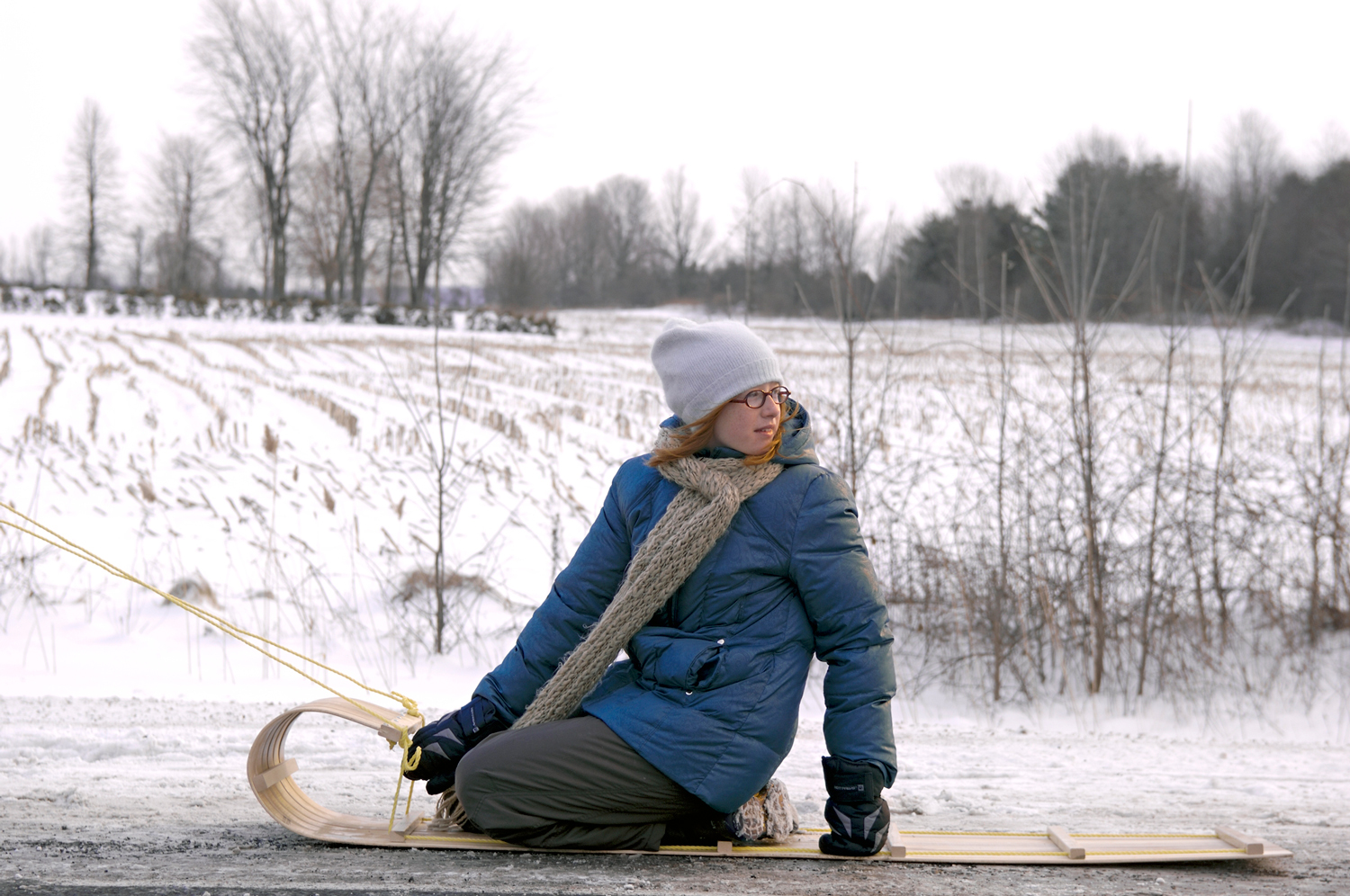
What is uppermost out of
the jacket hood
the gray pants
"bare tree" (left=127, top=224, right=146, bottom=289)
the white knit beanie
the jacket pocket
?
"bare tree" (left=127, top=224, right=146, bottom=289)

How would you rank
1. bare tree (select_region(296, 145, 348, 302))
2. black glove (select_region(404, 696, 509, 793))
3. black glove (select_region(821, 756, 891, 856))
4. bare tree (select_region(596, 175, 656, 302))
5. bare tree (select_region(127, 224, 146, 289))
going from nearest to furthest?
black glove (select_region(821, 756, 891, 856)) < black glove (select_region(404, 696, 509, 793)) < bare tree (select_region(296, 145, 348, 302)) < bare tree (select_region(127, 224, 146, 289)) < bare tree (select_region(596, 175, 656, 302))

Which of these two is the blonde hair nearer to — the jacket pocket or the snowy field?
the jacket pocket

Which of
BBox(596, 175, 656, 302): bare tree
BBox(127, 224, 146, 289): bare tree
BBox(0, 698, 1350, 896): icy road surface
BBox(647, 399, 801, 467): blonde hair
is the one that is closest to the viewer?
BBox(0, 698, 1350, 896): icy road surface

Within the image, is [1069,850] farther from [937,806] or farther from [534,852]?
[534,852]

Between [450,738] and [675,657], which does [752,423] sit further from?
[450,738]

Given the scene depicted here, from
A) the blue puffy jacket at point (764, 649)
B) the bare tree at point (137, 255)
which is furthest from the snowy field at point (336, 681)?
the bare tree at point (137, 255)

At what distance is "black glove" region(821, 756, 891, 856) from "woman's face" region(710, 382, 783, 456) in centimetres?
83

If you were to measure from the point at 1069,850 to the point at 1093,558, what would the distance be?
2830 millimetres

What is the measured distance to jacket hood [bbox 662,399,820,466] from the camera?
2.66 meters

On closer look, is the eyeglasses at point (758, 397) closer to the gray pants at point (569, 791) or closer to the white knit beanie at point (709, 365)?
the white knit beanie at point (709, 365)

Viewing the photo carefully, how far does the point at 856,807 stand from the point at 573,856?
80 cm

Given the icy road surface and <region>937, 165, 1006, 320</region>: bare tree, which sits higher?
<region>937, 165, 1006, 320</region>: bare tree

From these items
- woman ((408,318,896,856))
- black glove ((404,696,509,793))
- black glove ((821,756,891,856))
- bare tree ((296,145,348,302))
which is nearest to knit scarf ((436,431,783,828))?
woman ((408,318,896,856))

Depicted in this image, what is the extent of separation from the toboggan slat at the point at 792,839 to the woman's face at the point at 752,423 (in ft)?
3.67
